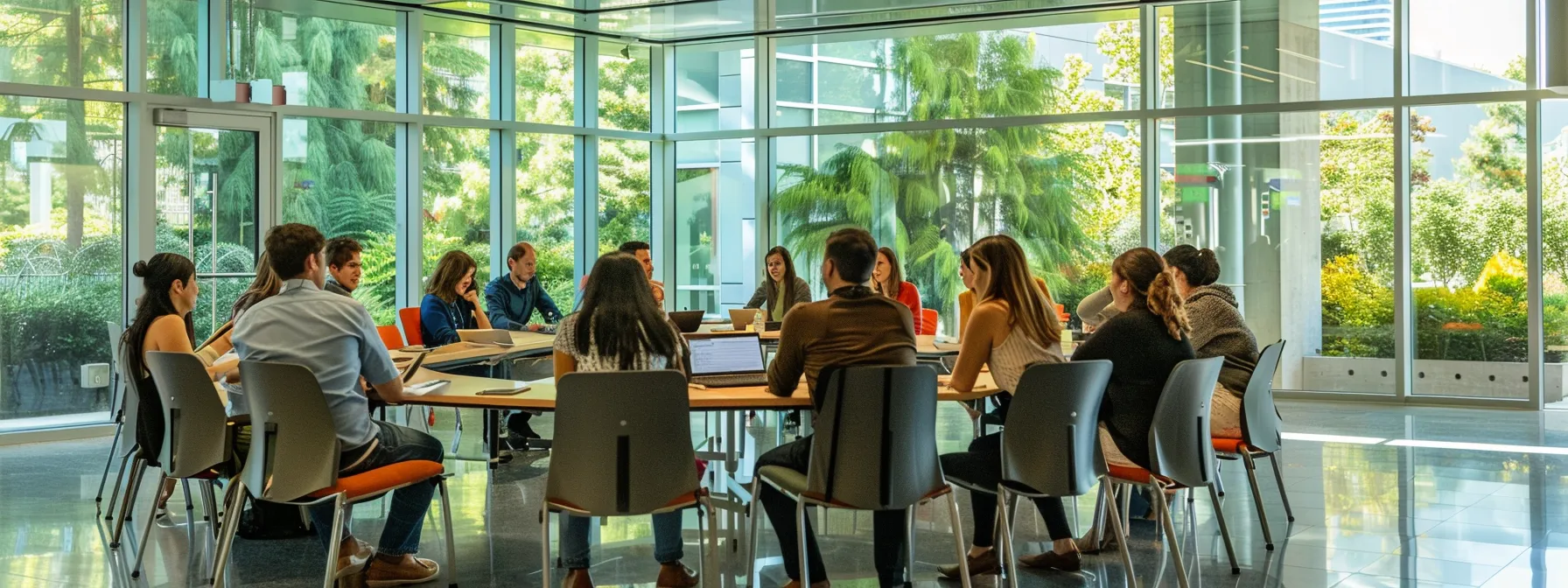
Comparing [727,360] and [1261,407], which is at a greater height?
[727,360]

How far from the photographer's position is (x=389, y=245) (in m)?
10.7

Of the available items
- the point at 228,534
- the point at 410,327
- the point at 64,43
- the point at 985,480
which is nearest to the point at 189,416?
the point at 228,534

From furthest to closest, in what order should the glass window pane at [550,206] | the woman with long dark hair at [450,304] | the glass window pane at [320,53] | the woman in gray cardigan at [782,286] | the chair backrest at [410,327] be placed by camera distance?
1. the glass window pane at [550,206]
2. the glass window pane at [320,53]
3. the woman in gray cardigan at [782,286]
4. the chair backrest at [410,327]
5. the woman with long dark hair at [450,304]

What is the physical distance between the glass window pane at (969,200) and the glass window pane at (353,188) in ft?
11.8

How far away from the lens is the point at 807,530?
424 centimetres

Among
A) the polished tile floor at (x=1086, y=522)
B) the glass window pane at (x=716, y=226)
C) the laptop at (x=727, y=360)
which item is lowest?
the polished tile floor at (x=1086, y=522)

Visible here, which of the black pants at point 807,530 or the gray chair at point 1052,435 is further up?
the gray chair at point 1052,435

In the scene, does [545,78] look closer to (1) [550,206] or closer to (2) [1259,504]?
(1) [550,206]

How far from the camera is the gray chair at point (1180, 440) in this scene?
4281 millimetres

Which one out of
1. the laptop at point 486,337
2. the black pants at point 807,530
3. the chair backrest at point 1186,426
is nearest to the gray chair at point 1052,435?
the chair backrest at point 1186,426

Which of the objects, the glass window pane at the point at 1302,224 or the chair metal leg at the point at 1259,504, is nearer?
the chair metal leg at the point at 1259,504

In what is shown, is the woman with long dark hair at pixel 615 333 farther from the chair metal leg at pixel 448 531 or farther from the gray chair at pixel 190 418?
→ the gray chair at pixel 190 418

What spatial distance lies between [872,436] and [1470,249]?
8.06 metres

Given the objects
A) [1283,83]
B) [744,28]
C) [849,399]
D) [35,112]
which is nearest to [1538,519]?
[849,399]
